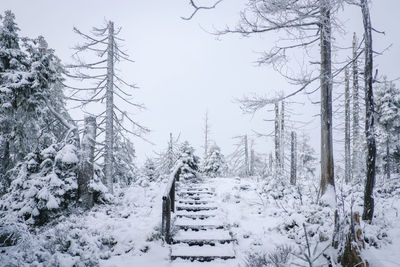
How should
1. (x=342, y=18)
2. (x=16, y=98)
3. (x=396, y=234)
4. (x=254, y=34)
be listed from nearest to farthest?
(x=396, y=234) → (x=342, y=18) → (x=254, y=34) → (x=16, y=98)

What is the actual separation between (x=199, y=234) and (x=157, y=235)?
1107 millimetres

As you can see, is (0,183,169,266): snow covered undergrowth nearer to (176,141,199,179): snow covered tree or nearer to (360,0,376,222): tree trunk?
(360,0,376,222): tree trunk

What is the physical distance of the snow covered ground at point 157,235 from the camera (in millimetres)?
4027

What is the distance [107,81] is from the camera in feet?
36.2

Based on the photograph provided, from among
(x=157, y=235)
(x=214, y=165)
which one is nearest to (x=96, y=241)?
(x=157, y=235)

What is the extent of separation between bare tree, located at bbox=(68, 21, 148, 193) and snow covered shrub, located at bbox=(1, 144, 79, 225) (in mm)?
3147

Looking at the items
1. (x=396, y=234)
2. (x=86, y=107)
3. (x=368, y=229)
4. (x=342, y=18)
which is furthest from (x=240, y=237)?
(x=86, y=107)

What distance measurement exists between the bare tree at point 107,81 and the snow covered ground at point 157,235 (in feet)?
12.2

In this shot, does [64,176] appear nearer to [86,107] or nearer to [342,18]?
[86,107]

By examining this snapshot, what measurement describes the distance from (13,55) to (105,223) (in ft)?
30.2

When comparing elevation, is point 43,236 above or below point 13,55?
below

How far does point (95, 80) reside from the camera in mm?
11258

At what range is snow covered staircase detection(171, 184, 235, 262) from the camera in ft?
16.1

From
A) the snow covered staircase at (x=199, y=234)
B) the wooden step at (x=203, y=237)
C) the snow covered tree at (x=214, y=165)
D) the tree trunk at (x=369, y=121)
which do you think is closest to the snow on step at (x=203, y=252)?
the snow covered staircase at (x=199, y=234)
